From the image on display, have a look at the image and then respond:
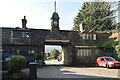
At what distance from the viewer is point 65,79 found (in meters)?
12.2

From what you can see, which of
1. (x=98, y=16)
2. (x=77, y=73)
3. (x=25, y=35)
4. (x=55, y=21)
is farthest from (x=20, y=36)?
(x=98, y=16)

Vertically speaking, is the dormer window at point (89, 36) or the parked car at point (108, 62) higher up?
the dormer window at point (89, 36)

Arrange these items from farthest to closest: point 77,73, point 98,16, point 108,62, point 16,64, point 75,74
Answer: point 98,16, point 108,62, point 77,73, point 75,74, point 16,64

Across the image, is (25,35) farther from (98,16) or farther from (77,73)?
(98,16)

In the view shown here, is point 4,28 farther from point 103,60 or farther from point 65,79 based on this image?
point 65,79

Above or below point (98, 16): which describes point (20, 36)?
below

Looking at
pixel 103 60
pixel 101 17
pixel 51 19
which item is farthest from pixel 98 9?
pixel 103 60

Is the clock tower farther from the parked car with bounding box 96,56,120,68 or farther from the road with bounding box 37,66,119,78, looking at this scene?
the road with bounding box 37,66,119,78

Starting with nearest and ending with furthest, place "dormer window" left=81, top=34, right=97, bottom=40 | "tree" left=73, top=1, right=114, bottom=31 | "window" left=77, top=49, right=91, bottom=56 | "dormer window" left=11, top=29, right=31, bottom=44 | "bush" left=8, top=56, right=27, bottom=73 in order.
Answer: "bush" left=8, top=56, right=27, bottom=73, "dormer window" left=11, top=29, right=31, bottom=44, "window" left=77, top=49, right=91, bottom=56, "dormer window" left=81, top=34, right=97, bottom=40, "tree" left=73, top=1, right=114, bottom=31

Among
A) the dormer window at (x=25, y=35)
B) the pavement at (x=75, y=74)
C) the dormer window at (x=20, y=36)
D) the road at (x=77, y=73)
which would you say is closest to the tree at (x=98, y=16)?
the dormer window at (x=25, y=35)

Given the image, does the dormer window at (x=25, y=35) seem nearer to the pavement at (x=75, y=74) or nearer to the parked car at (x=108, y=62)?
the pavement at (x=75, y=74)

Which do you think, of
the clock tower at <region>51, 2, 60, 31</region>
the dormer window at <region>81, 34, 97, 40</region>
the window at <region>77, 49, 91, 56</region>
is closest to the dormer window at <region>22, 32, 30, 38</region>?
the clock tower at <region>51, 2, 60, 31</region>

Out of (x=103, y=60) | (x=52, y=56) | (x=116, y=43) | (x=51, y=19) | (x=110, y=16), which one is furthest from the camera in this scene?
(x=52, y=56)

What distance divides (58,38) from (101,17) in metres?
31.9
